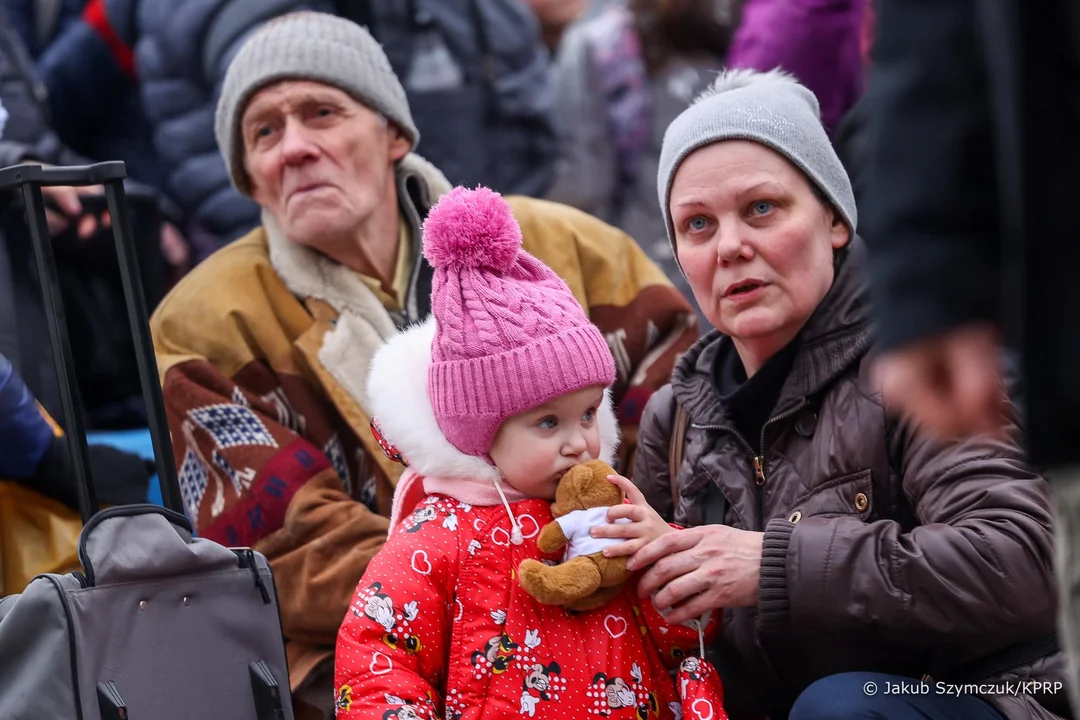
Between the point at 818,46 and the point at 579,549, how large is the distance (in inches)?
93.0

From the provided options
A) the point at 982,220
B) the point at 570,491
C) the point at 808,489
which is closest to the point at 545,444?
the point at 570,491

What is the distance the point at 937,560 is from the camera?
254cm

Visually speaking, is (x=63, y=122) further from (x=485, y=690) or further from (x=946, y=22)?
(x=946, y=22)

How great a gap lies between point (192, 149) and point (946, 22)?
377 centimetres

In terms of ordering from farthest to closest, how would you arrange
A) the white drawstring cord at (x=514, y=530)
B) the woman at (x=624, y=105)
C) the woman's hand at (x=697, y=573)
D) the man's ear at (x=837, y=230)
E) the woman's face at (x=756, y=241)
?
1. the woman at (x=624, y=105)
2. the man's ear at (x=837, y=230)
3. the woman's face at (x=756, y=241)
4. the white drawstring cord at (x=514, y=530)
5. the woman's hand at (x=697, y=573)

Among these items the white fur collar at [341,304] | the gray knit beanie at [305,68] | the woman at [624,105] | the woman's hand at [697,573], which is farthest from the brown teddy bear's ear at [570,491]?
the woman at [624,105]

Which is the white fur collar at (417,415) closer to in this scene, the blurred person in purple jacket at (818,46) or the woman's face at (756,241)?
the woman's face at (756,241)

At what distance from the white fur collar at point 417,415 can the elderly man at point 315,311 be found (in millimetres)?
606

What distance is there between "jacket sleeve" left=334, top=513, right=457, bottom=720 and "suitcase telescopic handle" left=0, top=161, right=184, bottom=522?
0.44 m

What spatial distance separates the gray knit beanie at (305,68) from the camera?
153 inches

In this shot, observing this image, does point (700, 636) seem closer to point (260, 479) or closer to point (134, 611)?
point (134, 611)

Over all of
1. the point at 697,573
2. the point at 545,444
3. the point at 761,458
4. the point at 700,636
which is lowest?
the point at 700,636

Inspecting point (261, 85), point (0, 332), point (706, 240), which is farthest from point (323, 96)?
point (706, 240)

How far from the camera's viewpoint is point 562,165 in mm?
6094
